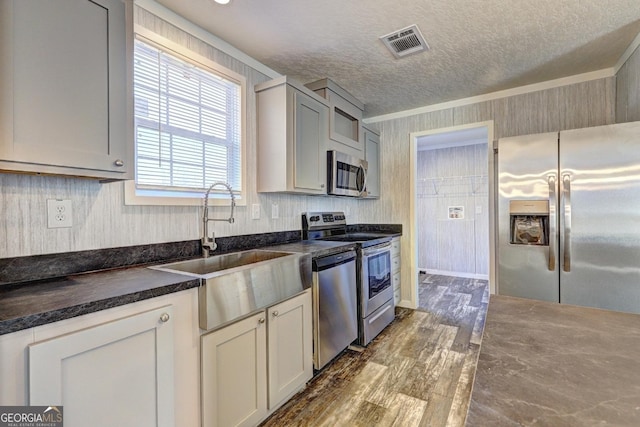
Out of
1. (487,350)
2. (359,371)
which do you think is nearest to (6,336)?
(487,350)

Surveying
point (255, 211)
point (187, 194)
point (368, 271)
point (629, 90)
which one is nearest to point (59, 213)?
point (187, 194)

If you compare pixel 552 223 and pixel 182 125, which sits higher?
pixel 182 125

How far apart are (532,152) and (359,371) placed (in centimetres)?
216

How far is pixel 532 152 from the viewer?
2281mm

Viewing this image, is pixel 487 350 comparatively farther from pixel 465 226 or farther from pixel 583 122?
pixel 465 226

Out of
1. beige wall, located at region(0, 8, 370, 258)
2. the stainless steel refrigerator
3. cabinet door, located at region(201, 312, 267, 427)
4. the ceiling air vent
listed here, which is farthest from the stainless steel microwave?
cabinet door, located at region(201, 312, 267, 427)

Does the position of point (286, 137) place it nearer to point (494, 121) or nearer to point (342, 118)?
point (342, 118)

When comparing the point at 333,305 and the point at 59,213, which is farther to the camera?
the point at 333,305

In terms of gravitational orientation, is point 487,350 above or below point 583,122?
below

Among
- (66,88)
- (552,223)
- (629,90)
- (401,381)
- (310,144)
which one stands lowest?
(401,381)

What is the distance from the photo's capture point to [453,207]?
542cm

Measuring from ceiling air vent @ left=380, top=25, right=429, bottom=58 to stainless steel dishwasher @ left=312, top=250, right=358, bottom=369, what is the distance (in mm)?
1656

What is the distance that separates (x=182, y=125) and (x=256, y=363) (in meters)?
1.55

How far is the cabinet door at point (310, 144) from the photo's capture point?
240 cm
